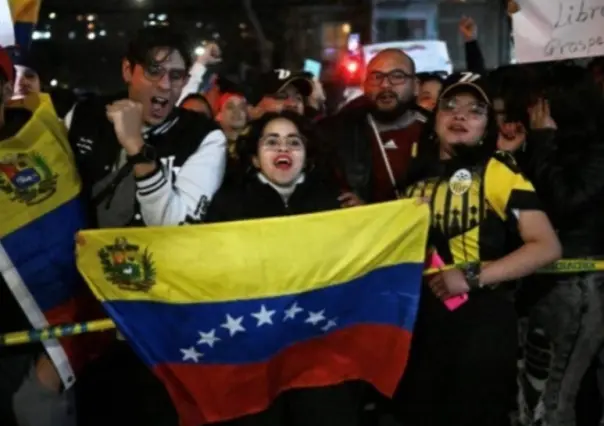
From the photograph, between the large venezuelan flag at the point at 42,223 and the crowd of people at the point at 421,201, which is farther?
the crowd of people at the point at 421,201

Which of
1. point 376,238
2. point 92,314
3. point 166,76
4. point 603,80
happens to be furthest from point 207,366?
point 603,80

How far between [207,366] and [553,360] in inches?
72.3

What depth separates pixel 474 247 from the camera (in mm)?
4082

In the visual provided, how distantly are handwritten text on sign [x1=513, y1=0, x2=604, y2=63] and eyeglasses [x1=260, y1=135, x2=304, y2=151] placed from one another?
181 centimetres

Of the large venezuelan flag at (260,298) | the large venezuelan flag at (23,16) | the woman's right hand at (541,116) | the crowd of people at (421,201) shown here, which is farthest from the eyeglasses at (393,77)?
the large venezuelan flag at (23,16)

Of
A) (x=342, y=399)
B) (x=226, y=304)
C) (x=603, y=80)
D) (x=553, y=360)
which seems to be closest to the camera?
(x=226, y=304)

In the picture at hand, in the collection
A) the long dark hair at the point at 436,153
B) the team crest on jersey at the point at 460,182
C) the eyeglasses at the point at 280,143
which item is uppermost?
the eyeglasses at the point at 280,143

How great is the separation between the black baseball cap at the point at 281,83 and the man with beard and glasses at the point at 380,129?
0.45 metres

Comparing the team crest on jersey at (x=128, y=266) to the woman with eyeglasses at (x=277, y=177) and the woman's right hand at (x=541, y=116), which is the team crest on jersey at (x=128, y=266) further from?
the woman's right hand at (x=541, y=116)

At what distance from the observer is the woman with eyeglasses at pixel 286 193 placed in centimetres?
392

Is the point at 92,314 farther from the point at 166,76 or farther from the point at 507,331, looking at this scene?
the point at 507,331

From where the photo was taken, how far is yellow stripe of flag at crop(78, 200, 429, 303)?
3.65 meters

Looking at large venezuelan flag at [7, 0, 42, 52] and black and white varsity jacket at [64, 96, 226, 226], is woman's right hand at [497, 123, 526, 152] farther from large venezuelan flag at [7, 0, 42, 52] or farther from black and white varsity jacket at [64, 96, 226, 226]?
large venezuelan flag at [7, 0, 42, 52]

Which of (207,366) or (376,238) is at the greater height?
(376,238)
